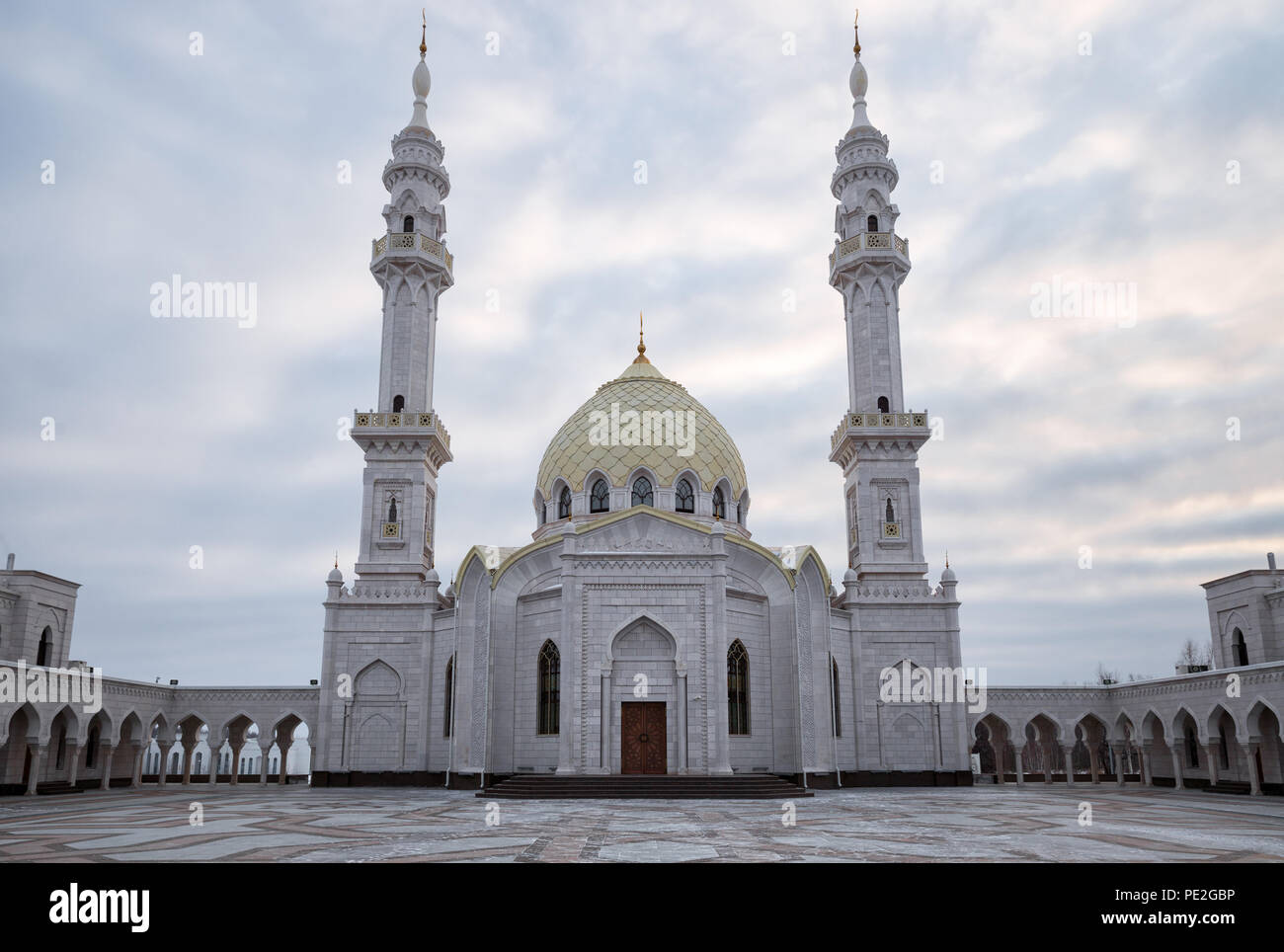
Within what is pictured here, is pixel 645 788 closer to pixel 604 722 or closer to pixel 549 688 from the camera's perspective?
pixel 604 722

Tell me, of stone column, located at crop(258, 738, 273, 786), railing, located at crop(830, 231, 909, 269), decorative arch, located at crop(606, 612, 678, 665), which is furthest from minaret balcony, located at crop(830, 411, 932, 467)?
stone column, located at crop(258, 738, 273, 786)

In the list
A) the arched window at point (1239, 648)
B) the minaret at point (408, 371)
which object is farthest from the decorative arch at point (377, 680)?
the arched window at point (1239, 648)

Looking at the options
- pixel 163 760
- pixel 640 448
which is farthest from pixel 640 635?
pixel 163 760

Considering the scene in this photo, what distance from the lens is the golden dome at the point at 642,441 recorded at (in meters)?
35.3

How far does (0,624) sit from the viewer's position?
1257 inches

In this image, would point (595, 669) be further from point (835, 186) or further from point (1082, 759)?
point (1082, 759)

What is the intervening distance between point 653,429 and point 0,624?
24.4 metres

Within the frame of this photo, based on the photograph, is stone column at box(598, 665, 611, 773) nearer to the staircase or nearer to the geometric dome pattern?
the staircase

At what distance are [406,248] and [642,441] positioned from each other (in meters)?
12.3

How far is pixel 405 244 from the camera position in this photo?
36.9 m

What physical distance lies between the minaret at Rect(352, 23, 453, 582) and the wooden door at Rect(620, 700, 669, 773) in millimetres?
10017

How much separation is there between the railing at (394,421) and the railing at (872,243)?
17.9 meters

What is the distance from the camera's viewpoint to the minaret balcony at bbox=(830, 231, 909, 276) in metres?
36.8
